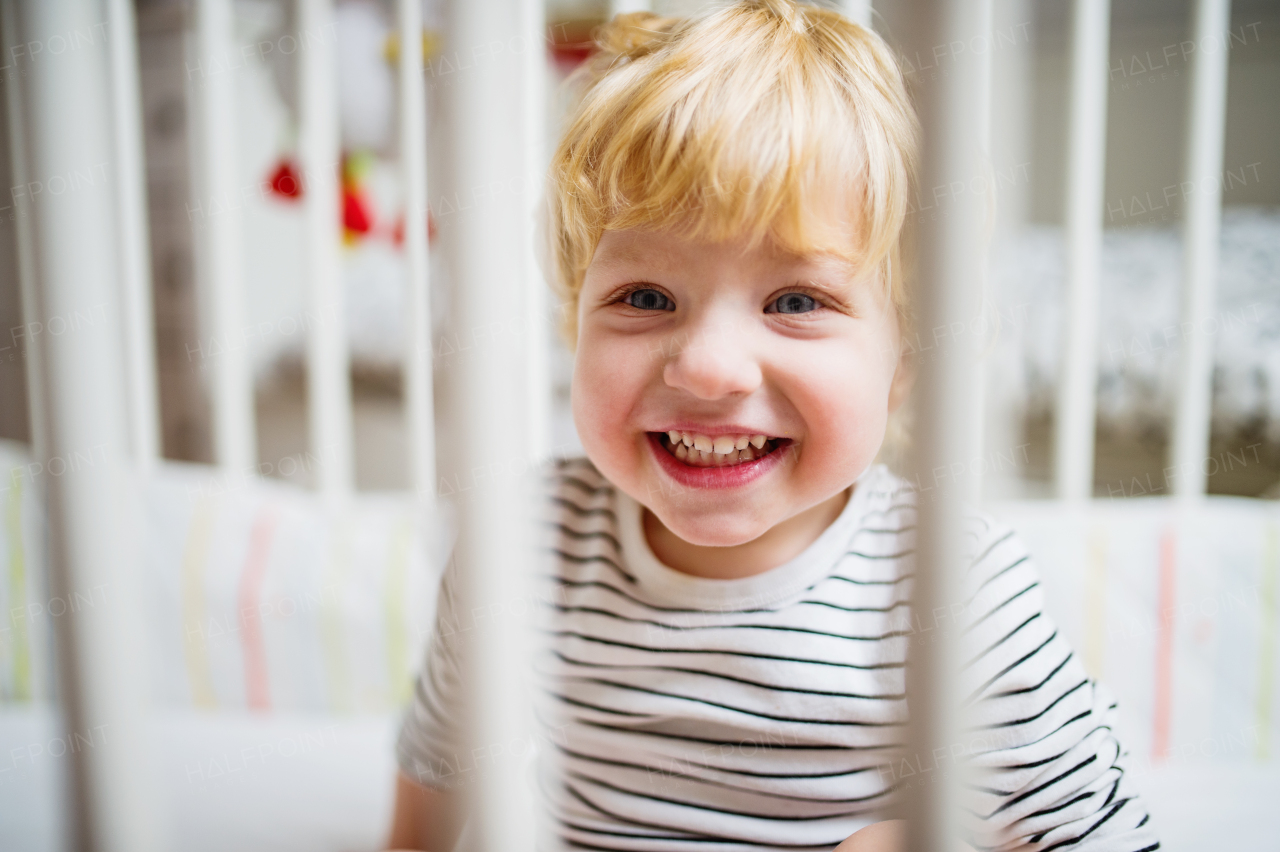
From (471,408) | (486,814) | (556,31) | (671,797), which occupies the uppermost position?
(556,31)

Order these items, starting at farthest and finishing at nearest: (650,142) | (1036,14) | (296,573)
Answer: (1036,14) < (296,573) < (650,142)

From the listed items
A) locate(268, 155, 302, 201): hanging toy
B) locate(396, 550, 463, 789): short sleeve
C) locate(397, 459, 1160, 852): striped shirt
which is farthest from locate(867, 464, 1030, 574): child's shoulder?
locate(268, 155, 302, 201): hanging toy

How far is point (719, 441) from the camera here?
408mm

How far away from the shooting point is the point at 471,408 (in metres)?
0.24

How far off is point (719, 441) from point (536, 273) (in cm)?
36

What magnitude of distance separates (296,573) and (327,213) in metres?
0.36

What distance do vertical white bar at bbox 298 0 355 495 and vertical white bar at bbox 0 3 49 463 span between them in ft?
1.92

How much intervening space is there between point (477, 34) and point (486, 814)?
22 cm

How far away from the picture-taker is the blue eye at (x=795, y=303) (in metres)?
0.40

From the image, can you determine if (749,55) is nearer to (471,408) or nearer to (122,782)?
(471,408)

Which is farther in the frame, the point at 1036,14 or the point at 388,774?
the point at 1036,14

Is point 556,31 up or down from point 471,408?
up

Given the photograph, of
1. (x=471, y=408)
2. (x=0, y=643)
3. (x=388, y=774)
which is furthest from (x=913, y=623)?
(x=0, y=643)

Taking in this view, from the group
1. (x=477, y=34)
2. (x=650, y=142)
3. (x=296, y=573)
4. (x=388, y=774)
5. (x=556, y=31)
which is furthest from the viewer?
(x=556, y=31)
